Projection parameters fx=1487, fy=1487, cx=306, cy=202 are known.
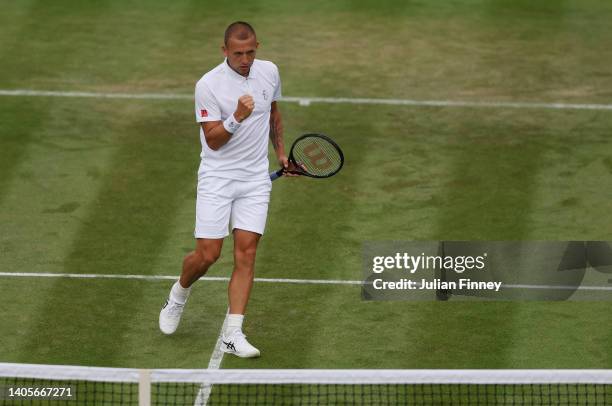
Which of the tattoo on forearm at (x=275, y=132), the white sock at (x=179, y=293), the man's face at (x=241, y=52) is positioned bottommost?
the white sock at (x=179, y=293)

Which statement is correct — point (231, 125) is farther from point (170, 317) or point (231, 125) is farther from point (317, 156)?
point (170, 317)

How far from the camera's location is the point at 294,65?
20000 millimetres

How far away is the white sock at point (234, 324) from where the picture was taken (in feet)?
41.1

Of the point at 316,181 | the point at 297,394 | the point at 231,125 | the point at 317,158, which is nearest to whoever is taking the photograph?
the point at 297,394

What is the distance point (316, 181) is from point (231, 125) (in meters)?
4.78

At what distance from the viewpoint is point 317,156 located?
13.4 meters

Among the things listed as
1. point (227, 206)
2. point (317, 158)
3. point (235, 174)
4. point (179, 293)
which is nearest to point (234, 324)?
point (179, 293)

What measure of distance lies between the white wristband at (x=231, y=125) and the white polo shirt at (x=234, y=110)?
0.66ft

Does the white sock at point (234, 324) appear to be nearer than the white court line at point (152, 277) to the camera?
Yes

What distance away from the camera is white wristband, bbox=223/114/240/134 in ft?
39.7

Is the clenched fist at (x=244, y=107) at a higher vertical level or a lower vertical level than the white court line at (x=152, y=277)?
higher

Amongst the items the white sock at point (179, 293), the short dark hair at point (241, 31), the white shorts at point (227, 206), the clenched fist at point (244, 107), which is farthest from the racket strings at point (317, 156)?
the white sock at point (179, 293)

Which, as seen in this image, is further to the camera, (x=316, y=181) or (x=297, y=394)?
(x=316, y=181)

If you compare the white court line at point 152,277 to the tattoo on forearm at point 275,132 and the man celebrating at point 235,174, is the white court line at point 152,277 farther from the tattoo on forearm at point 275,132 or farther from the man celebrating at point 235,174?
the tattoo on forearm at point 275,132
